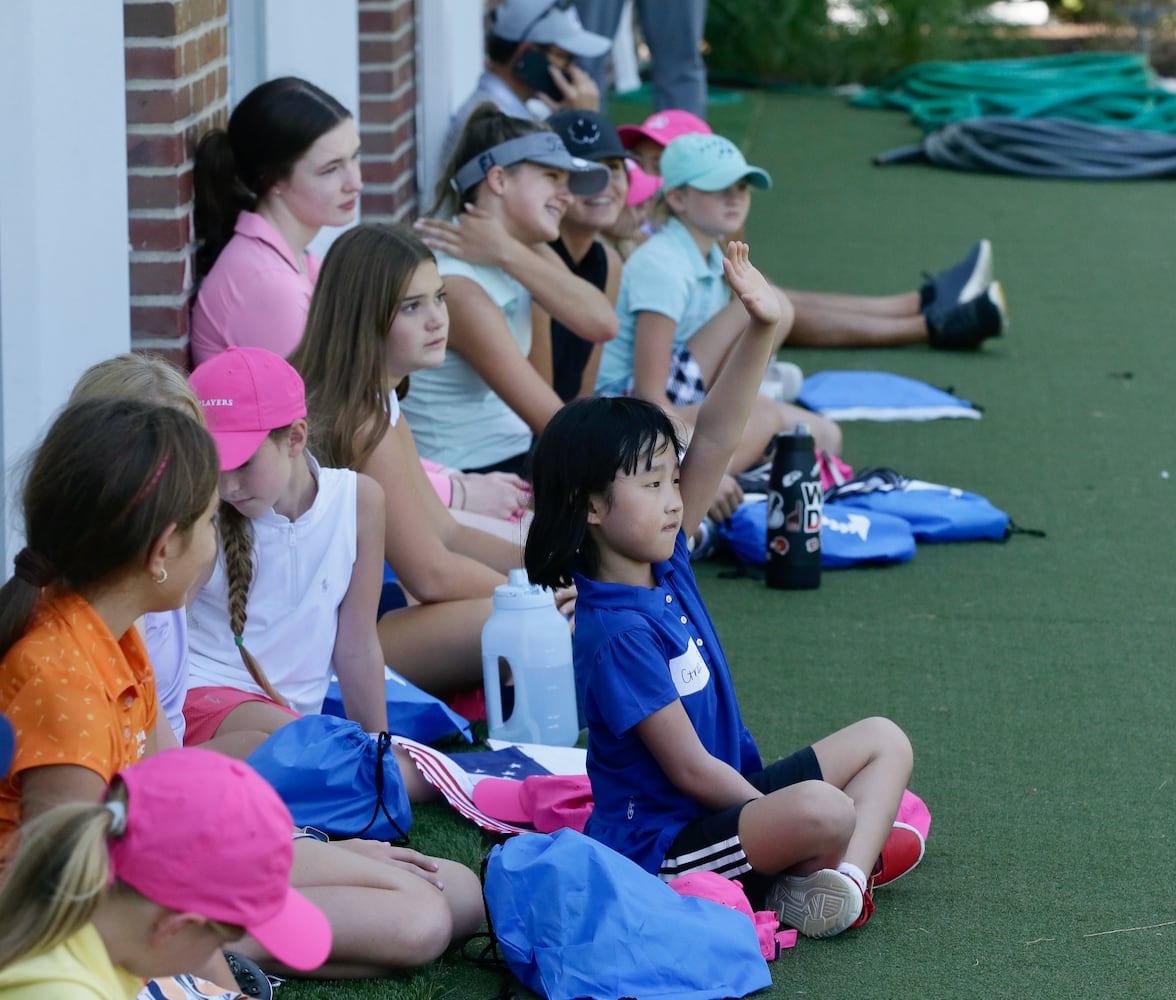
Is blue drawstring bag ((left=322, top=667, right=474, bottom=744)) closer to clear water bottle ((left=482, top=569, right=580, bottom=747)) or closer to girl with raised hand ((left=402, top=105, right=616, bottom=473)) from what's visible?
clear water bottle ((left=482, top=569, right=580, bottom=747))

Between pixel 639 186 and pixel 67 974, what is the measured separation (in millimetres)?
4879

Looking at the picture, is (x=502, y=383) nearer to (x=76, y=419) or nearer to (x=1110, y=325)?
(x=76, y=419)

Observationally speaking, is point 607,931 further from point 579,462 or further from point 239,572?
point 239,572

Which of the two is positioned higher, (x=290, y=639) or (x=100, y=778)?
(x=100, y=778)

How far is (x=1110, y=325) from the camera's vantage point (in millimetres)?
8086

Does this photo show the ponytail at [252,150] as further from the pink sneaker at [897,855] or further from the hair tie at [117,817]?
the hair tie at [117,817]

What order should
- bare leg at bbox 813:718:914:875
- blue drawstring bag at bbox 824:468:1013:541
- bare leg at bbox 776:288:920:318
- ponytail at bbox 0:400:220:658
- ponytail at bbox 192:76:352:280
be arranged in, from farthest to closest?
bare leg at bbox 776:288:920:318 < blue drawstring bag at bbox 824:468:1013:541 < ponytail at bbox 192:76:352:280 < bare leg at bbox 813:718:914:875 < ponytail at bbox 0:400:220:658

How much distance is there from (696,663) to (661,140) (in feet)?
12.5

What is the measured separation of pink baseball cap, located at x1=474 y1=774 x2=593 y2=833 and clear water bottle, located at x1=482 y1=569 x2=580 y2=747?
0.42 m

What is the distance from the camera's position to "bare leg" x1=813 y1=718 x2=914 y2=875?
3006mm

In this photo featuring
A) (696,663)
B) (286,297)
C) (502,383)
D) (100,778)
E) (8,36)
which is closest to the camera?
(100,778)

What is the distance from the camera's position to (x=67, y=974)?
167cm

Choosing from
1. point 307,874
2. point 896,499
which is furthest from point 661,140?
point 307,874

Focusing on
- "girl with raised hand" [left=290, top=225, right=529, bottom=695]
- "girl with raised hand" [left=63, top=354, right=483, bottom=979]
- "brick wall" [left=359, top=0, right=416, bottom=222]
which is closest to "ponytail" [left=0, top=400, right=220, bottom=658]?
"girl with raised hand" [left=63, top=354, right=483, bottom=979]
